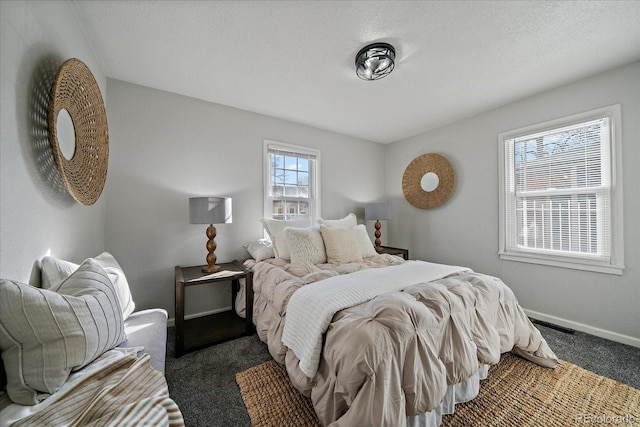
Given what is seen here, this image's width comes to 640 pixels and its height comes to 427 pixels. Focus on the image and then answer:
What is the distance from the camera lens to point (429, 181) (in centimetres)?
358

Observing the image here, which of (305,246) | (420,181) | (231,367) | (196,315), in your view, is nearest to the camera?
(231,367)

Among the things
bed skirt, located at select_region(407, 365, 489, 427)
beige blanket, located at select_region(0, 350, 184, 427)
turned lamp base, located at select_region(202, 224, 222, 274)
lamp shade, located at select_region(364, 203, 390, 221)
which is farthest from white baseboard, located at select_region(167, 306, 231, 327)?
lamp shade, located at select_region(364, 203, 390, 221)

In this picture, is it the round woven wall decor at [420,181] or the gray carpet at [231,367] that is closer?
the gray carpet at [231,367]

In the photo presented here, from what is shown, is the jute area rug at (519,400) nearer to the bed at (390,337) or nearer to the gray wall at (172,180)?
the bed at (390,337)

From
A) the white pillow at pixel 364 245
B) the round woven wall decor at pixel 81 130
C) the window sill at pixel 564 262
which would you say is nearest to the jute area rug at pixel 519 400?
the window sill at pixel 564 262

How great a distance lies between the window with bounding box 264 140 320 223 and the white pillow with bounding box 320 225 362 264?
32.8 inches

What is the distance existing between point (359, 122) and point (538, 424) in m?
3.26

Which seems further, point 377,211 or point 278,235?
point 377,211

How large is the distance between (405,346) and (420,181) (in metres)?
3.03

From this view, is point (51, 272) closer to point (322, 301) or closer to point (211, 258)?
point (211, 258)

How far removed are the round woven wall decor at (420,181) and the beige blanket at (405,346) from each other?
1.82 m

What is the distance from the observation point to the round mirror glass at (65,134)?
48.8 inches

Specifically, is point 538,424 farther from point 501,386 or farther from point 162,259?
point 162,259

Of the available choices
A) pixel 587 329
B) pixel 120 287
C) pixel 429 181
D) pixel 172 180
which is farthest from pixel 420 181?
pixel 120 287
